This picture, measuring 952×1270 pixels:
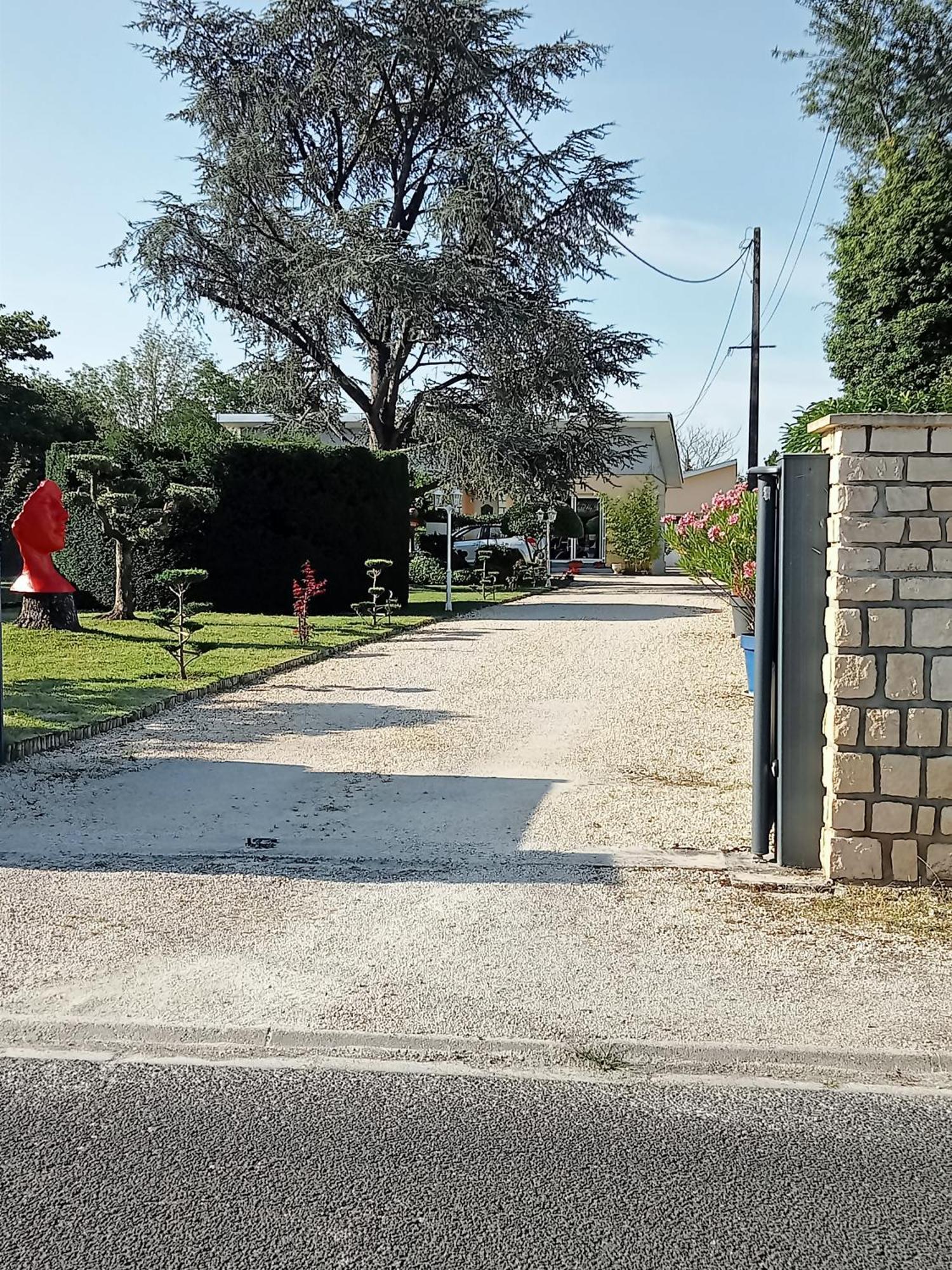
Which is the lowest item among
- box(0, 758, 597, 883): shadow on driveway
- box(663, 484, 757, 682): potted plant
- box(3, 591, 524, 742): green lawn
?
box(0, 758, 597, 883): shadow on driveway

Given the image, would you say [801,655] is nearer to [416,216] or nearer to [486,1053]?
[486,1053]

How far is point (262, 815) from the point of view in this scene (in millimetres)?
7258

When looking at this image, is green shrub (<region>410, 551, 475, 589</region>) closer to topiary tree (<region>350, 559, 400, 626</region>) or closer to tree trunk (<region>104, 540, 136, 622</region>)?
topiary tree (<region>350, 559, 400, 626</region>)

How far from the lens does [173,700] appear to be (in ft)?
38.2

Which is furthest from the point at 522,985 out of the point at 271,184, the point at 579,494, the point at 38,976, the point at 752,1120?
the point at 579,494

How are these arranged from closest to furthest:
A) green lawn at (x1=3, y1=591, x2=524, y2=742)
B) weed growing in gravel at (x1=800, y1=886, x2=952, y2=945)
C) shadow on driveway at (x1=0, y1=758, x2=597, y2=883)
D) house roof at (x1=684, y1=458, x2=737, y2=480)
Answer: weed growing in gravel at (x1=800, y1=886, x2=952, y2=945), shadow on driveway at (x1=0, y1=758, x2=597, y2=883), green lawn at (x1=3, y1=591, x2=524, y2=742), house roof at (x1=684, y1=458, x2=737, y2=480)

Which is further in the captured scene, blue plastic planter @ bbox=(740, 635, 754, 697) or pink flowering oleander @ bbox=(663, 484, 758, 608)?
pink flowering oleander @ bbox=(663, 484, 758, 608)

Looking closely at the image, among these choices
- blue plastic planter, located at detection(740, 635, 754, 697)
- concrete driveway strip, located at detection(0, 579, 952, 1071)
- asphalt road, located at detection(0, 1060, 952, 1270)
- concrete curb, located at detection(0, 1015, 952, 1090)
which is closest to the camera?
asphalt road, located at detection(0, 1060, 952, 1270)

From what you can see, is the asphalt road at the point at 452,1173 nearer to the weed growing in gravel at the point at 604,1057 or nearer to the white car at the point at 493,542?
the weed growing in gravel at the point at 604,1057

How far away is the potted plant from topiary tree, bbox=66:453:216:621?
7.70 metres

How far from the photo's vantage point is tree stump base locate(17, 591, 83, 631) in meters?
17.6

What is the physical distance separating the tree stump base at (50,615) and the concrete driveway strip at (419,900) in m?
7.53

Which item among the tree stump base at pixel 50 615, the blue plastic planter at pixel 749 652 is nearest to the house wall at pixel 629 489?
the tree stump base at pixel 50 615

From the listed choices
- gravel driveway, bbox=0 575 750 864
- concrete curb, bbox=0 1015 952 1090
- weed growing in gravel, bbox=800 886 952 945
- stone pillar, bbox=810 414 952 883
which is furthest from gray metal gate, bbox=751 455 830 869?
concrete curb, bbox=0 1015 952 1090
